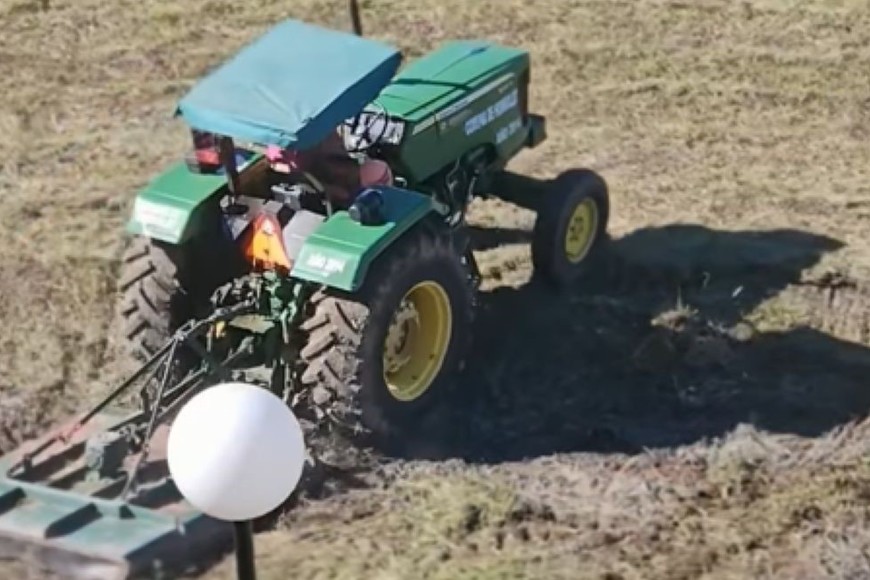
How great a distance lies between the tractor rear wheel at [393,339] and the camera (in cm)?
693

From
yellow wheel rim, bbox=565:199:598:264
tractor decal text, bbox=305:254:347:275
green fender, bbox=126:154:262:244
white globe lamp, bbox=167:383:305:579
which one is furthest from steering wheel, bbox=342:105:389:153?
white globe lamp, bbox=167:383:305:579

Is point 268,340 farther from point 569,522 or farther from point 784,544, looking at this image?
point 784,544

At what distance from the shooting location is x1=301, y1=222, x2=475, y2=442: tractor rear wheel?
22.7 feet

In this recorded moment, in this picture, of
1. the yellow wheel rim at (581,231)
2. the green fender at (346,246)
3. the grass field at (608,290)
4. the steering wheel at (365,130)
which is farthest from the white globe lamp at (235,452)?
the yellow wheel rim at (581,231)

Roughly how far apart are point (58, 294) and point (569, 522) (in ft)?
9.91

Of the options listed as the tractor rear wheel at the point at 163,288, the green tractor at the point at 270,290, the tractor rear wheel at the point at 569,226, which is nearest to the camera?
the green tractor at the point at 270,290

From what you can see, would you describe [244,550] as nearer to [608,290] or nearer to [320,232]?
[320,232]

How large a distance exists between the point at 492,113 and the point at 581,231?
0.75 metres

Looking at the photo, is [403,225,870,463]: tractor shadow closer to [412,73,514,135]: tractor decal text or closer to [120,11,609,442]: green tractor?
[120,11,609,442]: green tractor

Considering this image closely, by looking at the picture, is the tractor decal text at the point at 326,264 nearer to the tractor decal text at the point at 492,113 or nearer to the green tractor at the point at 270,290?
the green tractor at the point at 270,290

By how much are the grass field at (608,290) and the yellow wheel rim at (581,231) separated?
0.17 meters

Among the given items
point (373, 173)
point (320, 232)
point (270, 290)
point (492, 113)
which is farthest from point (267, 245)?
point (492, 113)

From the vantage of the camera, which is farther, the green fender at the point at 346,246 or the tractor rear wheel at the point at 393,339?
the tractor rear wheel at the point at 393,339

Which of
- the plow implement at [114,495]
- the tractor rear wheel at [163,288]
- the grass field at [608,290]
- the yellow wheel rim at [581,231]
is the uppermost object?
the tractor rear wheel at [163,288]
